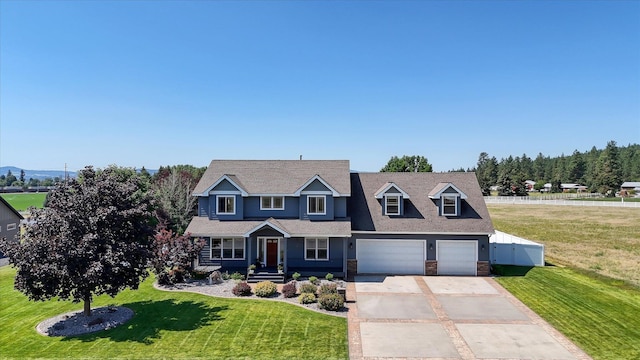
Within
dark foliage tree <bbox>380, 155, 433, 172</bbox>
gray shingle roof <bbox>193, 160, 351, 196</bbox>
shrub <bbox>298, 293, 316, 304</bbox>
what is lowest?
shrub <bbox>298, 293, 316, 304</bbox>

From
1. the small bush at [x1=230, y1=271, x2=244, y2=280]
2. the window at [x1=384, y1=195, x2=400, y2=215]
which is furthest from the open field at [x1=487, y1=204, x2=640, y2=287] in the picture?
the small bush at [x1=230, y1=271, x2=244, y2=280]

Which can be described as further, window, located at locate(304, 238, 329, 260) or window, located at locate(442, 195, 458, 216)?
window, located at locate(442, 195, 458, 216)

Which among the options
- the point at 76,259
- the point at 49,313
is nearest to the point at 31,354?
the point at 76,259

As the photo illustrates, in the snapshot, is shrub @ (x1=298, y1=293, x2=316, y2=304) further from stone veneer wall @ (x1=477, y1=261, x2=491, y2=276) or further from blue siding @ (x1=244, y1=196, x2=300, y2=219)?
stone veneer wall @ (x1=477, y1=261, x2=491, y2=276)

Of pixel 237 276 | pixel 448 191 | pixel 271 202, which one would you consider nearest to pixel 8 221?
pixel 237 276

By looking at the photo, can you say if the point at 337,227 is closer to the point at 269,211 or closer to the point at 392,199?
the point at 392,199

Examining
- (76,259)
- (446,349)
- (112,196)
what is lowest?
(446,349)

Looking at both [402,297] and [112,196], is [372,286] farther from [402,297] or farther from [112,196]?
[112,196]
